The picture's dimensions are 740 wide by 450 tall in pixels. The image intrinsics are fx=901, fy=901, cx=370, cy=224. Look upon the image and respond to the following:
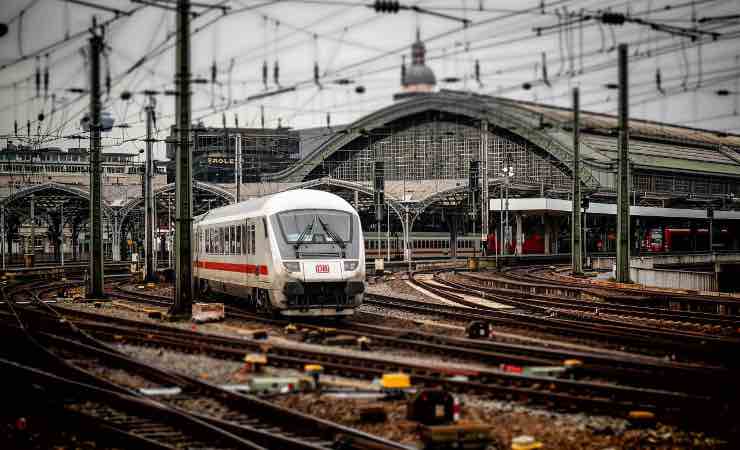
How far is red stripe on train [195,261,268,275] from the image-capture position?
895 inches

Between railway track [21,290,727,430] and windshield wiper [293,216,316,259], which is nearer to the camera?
railway track [21,290,727,430]

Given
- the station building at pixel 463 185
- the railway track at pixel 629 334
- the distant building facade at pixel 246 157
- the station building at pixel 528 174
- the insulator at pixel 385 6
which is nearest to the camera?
the railway track at pixel 629 334

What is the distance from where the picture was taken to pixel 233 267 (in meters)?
26.1

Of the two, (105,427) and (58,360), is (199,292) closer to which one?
(58,360)

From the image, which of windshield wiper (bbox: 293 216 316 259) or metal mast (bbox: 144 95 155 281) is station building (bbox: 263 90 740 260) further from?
windshield wiper (bbox: 293 216 316 259)

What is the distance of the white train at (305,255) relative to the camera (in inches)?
835

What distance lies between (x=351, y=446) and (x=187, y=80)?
15053mm

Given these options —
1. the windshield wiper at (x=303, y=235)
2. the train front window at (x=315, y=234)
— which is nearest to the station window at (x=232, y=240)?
the train front window at (x=315, y=234)

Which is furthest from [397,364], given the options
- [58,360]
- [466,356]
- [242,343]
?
[58,360]

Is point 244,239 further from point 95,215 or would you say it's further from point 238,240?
point 95,215

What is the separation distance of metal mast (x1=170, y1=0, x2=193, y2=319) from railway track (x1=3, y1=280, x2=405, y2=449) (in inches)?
242

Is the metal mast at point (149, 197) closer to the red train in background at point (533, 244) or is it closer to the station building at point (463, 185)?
the station building at point (463, 185)

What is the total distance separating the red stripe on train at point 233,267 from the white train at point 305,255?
0.10 ft

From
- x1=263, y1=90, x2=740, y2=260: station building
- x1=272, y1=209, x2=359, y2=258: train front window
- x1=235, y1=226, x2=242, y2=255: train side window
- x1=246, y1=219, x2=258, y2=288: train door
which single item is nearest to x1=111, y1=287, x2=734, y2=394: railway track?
x1=272, y1=209, x2=359, y2=258: train front window
